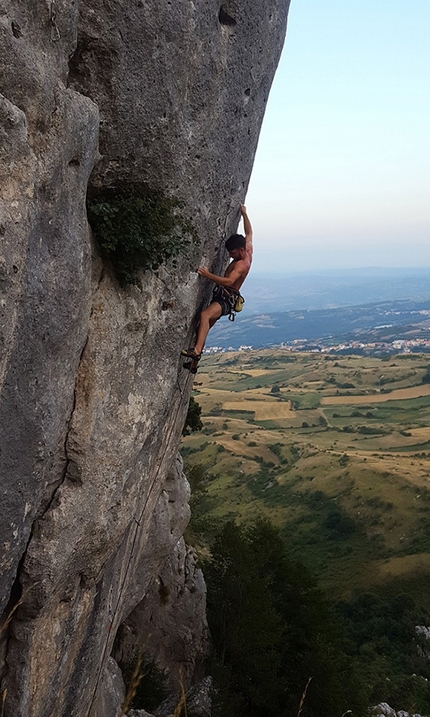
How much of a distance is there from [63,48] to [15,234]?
3.25 m

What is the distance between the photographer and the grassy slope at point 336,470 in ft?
202

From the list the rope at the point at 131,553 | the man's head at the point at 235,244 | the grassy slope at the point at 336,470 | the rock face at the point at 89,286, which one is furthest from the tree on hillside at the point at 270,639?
the man's head at the point at 235,244

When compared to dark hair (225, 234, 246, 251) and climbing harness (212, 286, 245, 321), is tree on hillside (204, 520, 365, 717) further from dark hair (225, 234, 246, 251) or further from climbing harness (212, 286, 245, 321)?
dark hair (225, 234, 246, 251)

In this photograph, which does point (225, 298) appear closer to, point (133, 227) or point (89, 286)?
point (133, 227)

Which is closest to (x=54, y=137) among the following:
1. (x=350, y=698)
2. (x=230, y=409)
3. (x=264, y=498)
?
(x=350, y=698)

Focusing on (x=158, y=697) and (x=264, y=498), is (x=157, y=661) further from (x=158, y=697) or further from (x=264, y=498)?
(x=264, y=498)

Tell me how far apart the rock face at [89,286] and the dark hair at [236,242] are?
0.28 m

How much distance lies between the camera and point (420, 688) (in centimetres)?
3659

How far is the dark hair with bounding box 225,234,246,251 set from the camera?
41.6 ft

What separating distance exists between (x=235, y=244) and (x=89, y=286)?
16.1 feet

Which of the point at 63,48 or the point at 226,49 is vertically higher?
the point at 226,49

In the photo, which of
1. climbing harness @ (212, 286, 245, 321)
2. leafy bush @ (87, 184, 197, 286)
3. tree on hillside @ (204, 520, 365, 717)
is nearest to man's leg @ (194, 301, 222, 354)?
climbing harness @ (212, 286, 245, 321)

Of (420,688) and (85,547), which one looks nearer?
(85,547)

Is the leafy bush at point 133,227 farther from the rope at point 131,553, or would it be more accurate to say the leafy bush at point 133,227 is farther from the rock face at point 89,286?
the rope at point 131,553
